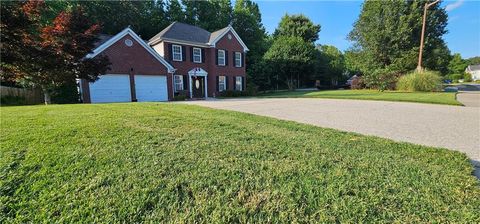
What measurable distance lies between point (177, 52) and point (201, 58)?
246cm

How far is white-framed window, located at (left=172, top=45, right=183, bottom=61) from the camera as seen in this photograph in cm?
1966

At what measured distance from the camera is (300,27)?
38.0 m

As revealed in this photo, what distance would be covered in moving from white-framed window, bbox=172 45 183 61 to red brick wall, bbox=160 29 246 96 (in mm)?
347

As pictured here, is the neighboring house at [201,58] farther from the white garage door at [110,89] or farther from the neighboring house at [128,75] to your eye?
the white garage door at [110,89]

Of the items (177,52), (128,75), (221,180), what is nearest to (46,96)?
(128,75)

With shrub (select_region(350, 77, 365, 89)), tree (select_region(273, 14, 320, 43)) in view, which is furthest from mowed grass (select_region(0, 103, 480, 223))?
tree (select_region(273, 14, 320, 43))

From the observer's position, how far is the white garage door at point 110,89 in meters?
14.6

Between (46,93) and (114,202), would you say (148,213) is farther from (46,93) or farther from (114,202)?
(46,93)

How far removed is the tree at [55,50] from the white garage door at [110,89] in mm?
1860

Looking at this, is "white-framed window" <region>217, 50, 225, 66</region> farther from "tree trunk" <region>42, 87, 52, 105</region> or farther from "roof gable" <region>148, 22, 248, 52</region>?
"tree trunk" <region>42, 87, 52, 105</region>

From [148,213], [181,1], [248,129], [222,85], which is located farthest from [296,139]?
[181,1]

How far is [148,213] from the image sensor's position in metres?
2.09

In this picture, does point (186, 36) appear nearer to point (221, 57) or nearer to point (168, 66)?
point (221, 57)

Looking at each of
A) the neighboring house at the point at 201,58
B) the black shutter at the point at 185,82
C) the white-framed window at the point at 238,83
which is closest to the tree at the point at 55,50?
the neighboring house at the point at 201,58
